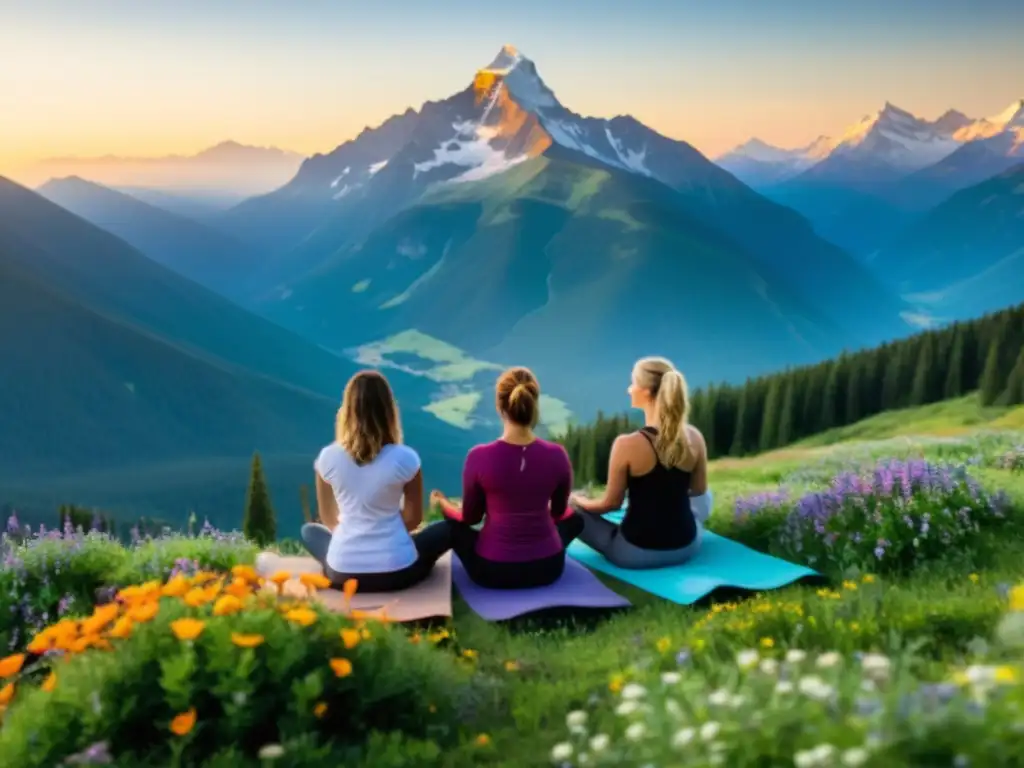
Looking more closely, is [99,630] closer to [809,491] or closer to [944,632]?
[944,632]

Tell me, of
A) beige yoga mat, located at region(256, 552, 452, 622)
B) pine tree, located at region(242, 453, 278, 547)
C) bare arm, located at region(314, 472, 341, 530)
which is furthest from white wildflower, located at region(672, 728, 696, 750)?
pine tree, located at region(242, 453, 278, 547)

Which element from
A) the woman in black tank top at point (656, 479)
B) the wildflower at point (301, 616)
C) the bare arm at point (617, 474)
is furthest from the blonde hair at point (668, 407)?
the wildflower at point (301, 616)

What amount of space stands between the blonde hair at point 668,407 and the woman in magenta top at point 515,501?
85 centimetres

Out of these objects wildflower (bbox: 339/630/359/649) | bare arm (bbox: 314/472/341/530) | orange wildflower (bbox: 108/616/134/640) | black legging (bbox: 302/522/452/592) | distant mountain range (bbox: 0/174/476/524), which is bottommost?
distant mountain range (bbox: 0/174/476/524)

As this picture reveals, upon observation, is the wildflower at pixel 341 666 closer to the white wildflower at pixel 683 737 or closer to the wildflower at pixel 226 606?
the wildflower at pixel 226 606

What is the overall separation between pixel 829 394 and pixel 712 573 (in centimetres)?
4370

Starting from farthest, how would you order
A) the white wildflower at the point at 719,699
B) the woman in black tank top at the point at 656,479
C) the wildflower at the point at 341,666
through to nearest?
the woman in black tank top at the point at 656,479, the wildflower at the point at 341,666, the white wildflower at the point at 719,699

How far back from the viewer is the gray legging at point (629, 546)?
26.7 feet

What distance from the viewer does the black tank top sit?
7.77 metres

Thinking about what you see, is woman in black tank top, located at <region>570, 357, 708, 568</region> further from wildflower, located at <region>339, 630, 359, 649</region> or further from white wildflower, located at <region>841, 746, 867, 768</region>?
white wildflower, located at <region>841, 746, 867, 768</region>

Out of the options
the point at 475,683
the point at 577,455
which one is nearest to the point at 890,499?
the point at 475,683

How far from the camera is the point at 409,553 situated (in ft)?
23.6

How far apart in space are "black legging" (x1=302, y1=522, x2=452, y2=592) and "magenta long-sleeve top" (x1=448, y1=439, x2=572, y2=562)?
30 centimetres

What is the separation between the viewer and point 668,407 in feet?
24.6
